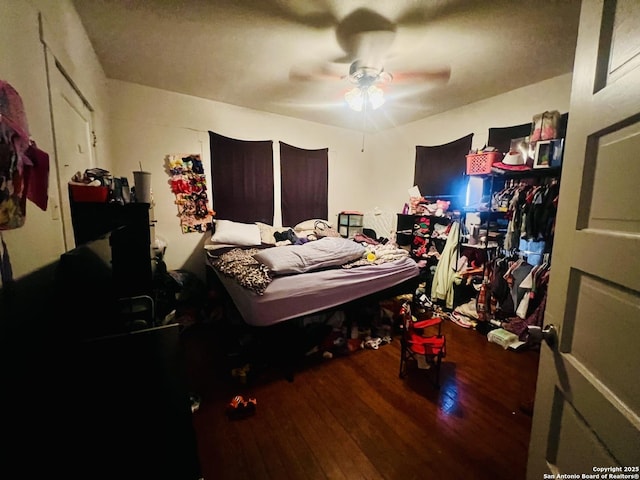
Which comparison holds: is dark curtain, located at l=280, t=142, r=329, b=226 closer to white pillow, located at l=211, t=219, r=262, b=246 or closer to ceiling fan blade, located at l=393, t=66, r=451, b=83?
white pillow, located at l=211, t=219, r=262, b=246

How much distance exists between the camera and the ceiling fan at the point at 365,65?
5.94ft

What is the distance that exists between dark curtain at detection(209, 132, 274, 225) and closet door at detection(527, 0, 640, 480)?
3.42 meters

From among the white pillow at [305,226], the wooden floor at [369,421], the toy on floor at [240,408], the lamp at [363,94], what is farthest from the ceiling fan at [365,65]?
the toy on floor at [240,408]

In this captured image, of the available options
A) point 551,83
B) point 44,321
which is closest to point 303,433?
A: point 44,321

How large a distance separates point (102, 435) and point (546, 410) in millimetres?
1229

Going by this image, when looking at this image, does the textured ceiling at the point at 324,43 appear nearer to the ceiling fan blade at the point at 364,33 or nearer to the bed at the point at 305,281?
the ceiling fan blade at the point at 364,33

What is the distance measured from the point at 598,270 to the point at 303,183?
12.3ft

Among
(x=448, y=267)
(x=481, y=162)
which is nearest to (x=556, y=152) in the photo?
(x=481, y=162)

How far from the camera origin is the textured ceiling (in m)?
1.67

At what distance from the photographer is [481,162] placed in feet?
8.80

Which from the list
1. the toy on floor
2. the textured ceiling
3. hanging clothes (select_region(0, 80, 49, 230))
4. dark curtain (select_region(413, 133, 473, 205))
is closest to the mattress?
the toy on floor

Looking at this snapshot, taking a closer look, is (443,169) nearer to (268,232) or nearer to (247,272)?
(268,232)

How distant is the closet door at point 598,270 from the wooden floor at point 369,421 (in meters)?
0.75

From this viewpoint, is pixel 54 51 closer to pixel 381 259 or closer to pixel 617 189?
pixel 617 189
